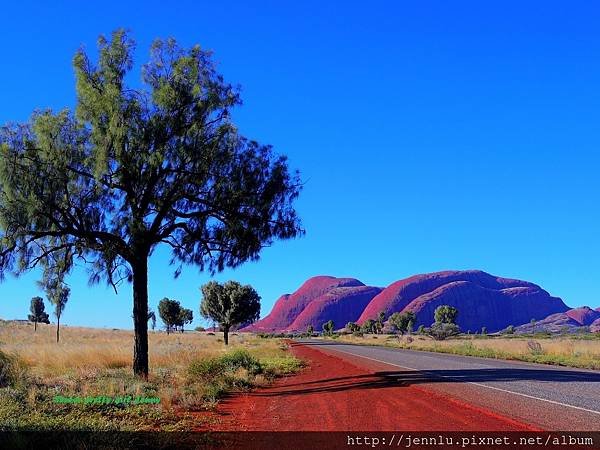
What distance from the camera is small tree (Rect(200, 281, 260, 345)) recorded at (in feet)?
200

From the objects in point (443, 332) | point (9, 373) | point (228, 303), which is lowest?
point (443, 332)

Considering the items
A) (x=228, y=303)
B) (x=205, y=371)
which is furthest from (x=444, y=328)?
(x=205, y=371)

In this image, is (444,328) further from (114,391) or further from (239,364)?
(114,391)

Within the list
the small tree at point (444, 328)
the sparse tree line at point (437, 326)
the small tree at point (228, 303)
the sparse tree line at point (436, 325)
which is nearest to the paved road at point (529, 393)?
the small tree at point (228, 303)

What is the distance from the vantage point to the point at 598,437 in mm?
8406

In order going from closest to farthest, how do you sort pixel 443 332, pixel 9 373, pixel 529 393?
pixel 529 393
pixel 9 373
pixel 443 332

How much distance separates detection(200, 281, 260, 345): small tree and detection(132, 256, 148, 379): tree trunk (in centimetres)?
4332

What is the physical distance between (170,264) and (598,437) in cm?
1368

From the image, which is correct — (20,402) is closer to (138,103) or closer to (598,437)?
(138,103)

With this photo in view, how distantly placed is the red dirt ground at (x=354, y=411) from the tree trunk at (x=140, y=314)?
393cm

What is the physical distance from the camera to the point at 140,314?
1741cm

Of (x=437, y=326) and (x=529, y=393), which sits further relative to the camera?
(x=437, y=326)

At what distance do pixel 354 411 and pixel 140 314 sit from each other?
8674mm

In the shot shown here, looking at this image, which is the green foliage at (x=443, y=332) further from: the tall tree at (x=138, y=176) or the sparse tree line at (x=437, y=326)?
the tall tree at (x=138, y=176)
